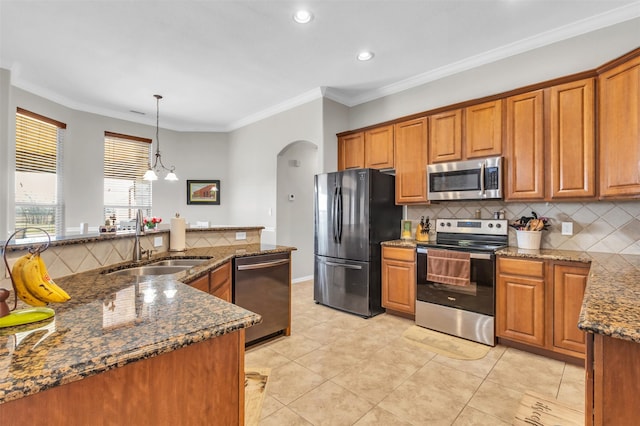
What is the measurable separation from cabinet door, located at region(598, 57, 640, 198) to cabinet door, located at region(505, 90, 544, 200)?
41cm

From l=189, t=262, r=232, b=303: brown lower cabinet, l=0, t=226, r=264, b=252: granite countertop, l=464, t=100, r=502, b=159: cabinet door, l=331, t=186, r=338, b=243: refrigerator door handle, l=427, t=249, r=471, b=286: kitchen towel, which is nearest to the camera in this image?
l=0, t=226, r=264, b=252: granite countertop

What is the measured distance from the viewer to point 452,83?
3484mm

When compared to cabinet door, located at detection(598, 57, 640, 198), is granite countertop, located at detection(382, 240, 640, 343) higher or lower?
lower

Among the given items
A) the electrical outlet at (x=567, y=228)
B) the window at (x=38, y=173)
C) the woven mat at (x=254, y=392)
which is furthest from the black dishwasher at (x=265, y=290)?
the window at (x=38, y=173)

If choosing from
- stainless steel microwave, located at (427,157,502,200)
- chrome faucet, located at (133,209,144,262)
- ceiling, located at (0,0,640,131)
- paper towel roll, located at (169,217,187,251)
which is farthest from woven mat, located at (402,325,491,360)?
ceiling, located at (0,0,640,131)

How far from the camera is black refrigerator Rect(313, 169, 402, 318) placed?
11.4ft

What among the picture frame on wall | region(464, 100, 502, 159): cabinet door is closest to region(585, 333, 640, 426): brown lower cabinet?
region(464, 100, 502, 159): cabinet door

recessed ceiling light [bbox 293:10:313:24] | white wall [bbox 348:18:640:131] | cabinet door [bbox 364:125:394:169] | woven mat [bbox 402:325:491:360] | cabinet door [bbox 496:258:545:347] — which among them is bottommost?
woven mat [bbox 402:325:491:360]

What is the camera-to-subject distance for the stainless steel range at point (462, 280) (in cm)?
277

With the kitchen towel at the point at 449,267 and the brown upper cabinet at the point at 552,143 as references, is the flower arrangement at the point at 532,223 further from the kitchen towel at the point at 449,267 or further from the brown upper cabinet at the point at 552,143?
the kitchen towel at the point at 449,267

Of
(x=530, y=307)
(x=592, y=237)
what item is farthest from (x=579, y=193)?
(x=530, y=307)

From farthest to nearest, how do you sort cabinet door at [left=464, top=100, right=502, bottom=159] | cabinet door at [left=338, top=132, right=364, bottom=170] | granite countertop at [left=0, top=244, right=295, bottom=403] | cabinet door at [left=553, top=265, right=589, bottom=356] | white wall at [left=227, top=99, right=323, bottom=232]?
white wall at [left=227, top=99, right=323, bottom=232]
cabinet door at [left=338, top=132, right=364, bottom=170]
cabinet door at [left=464, top=100, right=502, bottom=159]
cabinet door at [left=553, top=265, right=589, bottom=356]
granite countertop at [left=0, top=244, right=295, bottom=403]

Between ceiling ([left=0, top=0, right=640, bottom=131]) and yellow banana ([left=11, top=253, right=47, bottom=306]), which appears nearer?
yellow banana ([left=11, top=253, right=47, bottom=306])

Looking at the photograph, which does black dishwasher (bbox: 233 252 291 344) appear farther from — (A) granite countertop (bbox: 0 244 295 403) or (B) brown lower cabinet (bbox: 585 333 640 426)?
(B) brown lower cabinet (bbox: 585 333 640 426)
